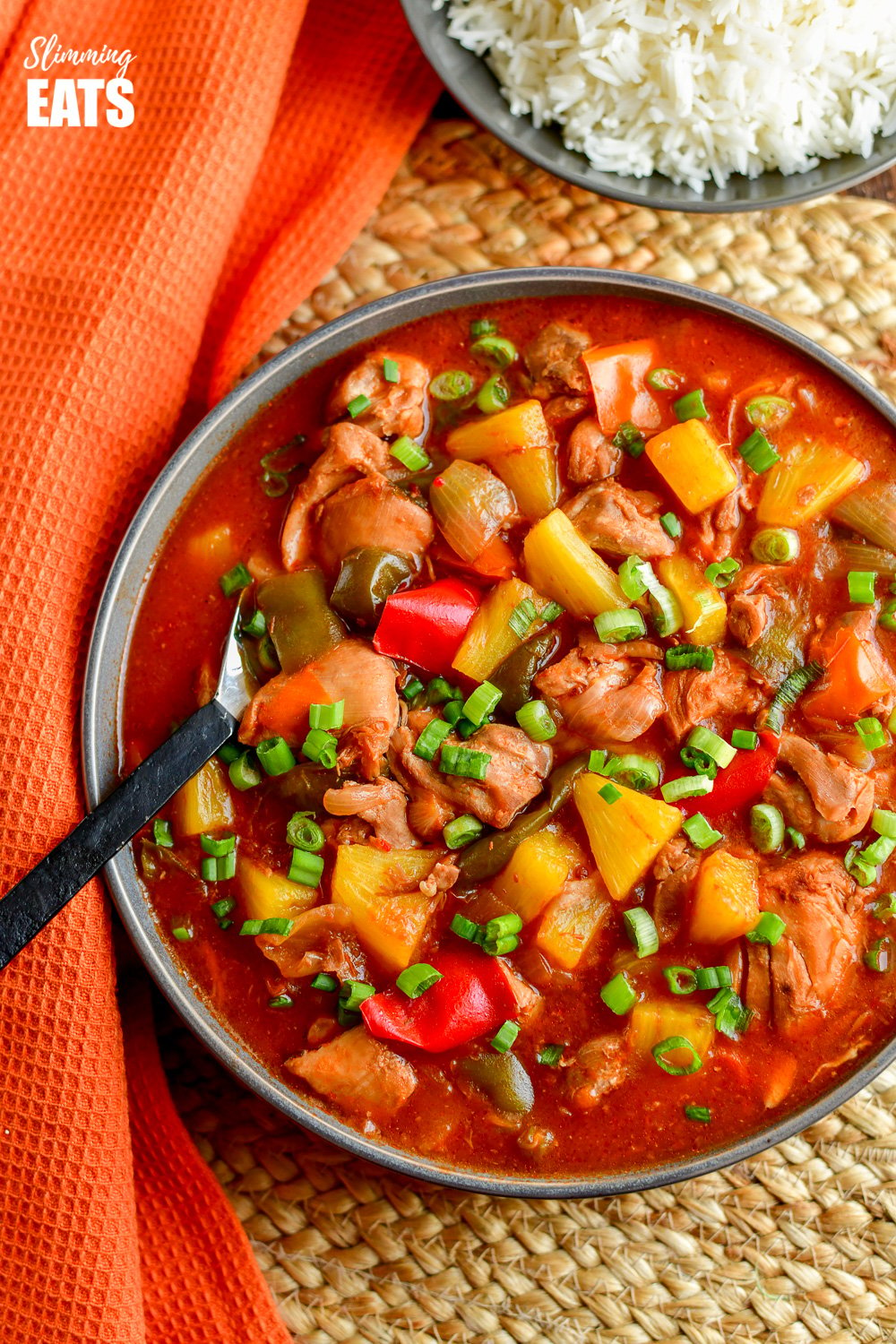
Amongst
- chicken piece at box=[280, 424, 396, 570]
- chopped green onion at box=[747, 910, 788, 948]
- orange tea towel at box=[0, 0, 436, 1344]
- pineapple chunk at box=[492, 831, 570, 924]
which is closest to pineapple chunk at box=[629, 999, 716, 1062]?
chopped green onion at box=[747, 910, 788, 948]

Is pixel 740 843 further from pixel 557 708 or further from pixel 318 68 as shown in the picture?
pixel 318 68

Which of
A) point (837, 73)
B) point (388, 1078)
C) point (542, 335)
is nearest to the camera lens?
point (388, 1078)

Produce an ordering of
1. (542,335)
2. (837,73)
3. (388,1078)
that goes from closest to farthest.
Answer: (388,1078)
(542,335)
(837,73)

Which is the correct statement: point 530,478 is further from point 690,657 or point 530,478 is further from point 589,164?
point 589,164

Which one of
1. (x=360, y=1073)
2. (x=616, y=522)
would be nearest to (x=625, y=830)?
(x=616, y=522)

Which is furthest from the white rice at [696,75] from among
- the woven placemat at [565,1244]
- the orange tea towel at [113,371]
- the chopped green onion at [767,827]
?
the woven placemat at [565,1244]

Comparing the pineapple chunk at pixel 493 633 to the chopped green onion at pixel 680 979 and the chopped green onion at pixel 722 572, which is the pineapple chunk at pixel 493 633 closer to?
the chopped green onion at pixel 722 572

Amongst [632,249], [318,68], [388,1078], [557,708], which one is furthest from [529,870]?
[318,68]
